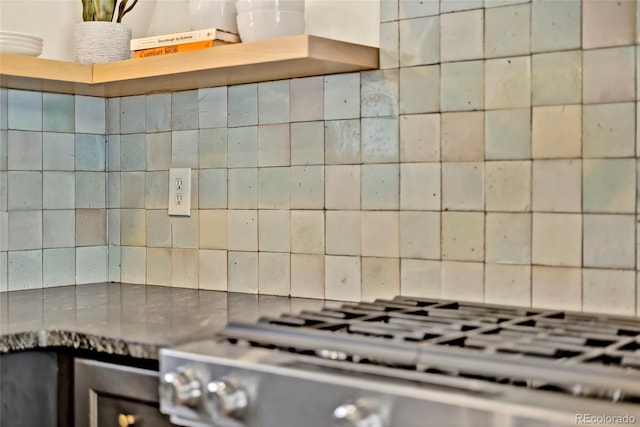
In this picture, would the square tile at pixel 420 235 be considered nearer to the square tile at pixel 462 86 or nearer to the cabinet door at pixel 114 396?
the square tile at pixel 462 86

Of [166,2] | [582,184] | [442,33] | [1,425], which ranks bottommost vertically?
[1,425]

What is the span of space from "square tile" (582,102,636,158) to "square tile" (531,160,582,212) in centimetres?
4

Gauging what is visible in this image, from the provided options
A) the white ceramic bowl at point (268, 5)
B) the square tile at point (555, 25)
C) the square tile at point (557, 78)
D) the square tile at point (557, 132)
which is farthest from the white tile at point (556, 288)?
the white ceramic bowl at point (268, 5)

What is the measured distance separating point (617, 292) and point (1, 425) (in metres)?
1.15

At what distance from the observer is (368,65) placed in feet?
5.85

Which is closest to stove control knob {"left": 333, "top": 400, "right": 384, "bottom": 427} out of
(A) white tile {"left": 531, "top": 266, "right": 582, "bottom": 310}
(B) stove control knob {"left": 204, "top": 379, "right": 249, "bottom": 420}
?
(B) stove control knob {"left": 204, "top": 379, "right": 249, "bottom": 420}

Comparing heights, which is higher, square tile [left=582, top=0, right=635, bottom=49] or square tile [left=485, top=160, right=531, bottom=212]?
square tile [left=582, top=0, right=635, bottom=49]

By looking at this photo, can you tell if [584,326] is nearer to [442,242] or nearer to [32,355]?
[442,242]

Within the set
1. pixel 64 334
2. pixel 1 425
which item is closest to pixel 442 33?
pixel 64 334

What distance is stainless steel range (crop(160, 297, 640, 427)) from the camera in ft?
3.14

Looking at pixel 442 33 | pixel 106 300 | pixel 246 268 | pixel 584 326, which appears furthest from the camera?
pixel 246 268

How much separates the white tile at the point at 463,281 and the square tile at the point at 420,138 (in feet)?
0.76

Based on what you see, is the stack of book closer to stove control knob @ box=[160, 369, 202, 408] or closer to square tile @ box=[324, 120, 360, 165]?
square tile @ box=[324, 120, 360, 165]

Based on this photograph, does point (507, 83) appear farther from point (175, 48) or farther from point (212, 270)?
point (212, 270)
